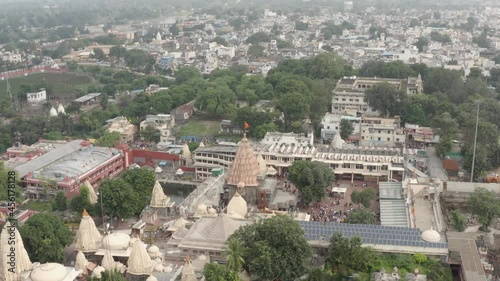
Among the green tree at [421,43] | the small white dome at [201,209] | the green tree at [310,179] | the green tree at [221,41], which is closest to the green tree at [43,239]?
the small white dome at [201,209]

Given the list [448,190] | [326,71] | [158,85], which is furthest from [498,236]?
[158,85]

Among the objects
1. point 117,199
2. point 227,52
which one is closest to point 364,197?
point 117,199

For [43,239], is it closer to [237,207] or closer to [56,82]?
[237,207]

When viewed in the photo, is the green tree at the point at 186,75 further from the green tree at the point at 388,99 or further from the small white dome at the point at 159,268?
the small white dome at the point at 159,268

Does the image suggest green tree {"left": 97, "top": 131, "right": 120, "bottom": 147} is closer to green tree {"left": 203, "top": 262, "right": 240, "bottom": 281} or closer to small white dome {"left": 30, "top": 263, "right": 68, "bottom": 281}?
small white dome {"left": 30, "top": 263, "right": 68, "bottom": 281}

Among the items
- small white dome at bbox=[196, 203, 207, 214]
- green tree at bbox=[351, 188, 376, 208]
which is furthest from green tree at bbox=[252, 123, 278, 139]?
small white dome at bbox=[196, 203, 207, 214]

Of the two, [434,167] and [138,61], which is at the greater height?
[138,61]
